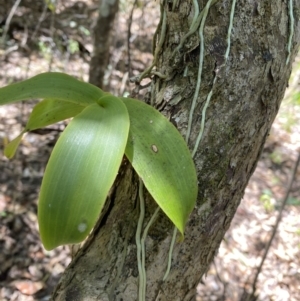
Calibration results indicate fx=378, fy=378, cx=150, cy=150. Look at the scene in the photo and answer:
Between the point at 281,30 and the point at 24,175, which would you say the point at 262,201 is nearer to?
the point at 24,175

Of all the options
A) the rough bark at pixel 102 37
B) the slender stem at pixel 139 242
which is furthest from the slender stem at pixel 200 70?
the rough bark at pixel 102 37

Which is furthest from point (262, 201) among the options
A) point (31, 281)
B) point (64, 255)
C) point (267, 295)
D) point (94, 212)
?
point (94, 212)

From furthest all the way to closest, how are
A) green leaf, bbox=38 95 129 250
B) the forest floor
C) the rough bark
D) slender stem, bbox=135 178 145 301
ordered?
1. the rough bark
2. the forest floor
3. slender stem, bbox=135 178 145 301
4. green leaf, bbox=38 95 129 250

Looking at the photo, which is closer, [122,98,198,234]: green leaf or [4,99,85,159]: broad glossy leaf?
[122,98,198,234]: green leaf

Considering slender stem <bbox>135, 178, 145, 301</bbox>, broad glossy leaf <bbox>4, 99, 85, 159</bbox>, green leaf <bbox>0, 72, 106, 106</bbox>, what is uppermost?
green leaf <bbox>0, 72, 106, 106</bbox>

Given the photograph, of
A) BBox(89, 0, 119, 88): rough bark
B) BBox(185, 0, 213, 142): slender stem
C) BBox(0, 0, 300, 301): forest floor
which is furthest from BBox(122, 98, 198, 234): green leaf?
BBox(89, 0, 119, 88): rough bark

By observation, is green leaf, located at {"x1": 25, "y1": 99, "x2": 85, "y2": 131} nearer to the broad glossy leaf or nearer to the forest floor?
the broad glossy leaf

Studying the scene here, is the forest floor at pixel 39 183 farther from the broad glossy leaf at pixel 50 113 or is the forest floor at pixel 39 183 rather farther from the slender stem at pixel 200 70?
the slender stem at pixel 200 70
